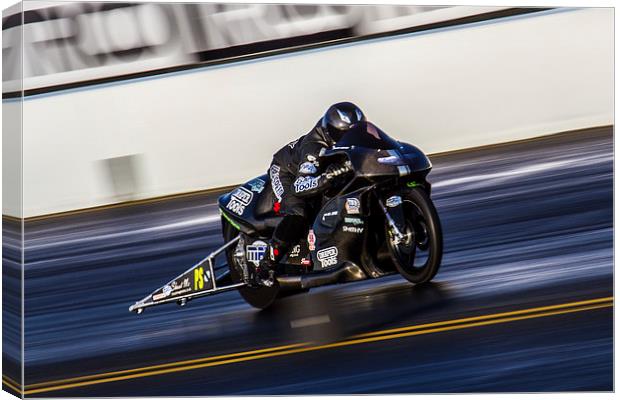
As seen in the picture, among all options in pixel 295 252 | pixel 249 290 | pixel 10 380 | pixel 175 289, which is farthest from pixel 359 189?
pixel 10 380

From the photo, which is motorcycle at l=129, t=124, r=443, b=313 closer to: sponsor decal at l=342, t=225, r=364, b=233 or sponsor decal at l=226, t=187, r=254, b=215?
sponsor decal at l=342, t=225, r=364, b=233

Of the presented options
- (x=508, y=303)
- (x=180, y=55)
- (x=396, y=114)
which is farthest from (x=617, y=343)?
(x=180, y=55)

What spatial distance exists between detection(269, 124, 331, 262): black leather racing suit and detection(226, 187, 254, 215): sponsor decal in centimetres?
31

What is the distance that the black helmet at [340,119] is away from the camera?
1288 cm

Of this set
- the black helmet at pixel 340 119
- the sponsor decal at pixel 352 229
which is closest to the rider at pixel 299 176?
the black helmet at pixel 340 119

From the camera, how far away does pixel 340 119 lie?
1291 cm

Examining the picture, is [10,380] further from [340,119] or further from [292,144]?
[340,119]

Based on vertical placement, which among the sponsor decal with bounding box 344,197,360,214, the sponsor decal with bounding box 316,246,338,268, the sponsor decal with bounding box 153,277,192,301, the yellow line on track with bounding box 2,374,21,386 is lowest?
the yellow line on track with bounding box 2,374,21,386

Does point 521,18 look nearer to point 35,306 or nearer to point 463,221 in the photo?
point 463,221

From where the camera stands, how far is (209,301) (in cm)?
1381

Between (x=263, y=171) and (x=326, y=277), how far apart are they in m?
1.29

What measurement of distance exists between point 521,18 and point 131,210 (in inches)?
146

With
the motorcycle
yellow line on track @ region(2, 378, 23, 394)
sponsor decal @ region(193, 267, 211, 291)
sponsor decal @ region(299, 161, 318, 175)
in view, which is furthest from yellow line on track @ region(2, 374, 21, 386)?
sponsor decal @ region(299, 161, 318, 175)

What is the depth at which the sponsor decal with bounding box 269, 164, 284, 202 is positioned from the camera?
43.5 ft
